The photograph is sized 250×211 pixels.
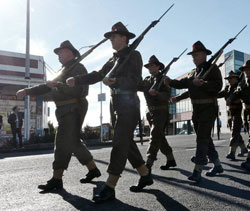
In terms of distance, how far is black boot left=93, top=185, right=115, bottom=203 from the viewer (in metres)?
3.14

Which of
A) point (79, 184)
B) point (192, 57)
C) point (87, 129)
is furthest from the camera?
point (87, 129)

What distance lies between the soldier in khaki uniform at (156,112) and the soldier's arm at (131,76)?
1.13 m

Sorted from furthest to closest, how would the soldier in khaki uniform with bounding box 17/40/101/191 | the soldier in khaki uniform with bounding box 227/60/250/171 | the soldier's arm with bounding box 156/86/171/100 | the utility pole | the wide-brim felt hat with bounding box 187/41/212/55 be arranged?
the utility pole
the soldier in khaki uniform with bounding box 227/60/250/171
the soldier's arm with bounding box 156/86/171/100
the wide-brim felt hat with bounding box 187/41/212/55
the soldier in khaki uniform with bounding box 17/40/101/191

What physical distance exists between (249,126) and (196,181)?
2.37 m

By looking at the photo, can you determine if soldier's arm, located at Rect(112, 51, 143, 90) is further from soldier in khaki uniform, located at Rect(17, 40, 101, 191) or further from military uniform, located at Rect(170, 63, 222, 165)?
military uniform, located at Rect(170, 63, 222, 165)

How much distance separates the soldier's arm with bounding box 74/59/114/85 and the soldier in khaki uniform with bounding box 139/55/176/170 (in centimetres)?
119

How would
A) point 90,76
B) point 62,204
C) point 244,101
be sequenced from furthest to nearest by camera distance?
point 244,101, point 90,76, point 62,204

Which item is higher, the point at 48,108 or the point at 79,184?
the point at 48,108

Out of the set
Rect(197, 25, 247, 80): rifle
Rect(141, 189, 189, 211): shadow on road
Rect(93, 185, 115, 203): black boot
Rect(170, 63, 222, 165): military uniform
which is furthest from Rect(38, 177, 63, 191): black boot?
Rect(197, 25, 247, 80): rifle

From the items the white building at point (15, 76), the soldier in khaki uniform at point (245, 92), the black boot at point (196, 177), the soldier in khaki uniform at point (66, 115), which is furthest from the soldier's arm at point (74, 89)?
the white building at point (15, 76)

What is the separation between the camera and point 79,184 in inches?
163

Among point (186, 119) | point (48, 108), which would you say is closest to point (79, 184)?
point (48, 108)

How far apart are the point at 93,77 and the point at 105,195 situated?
4.58 feet

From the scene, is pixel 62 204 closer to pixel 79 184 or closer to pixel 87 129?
pixel 79 184
